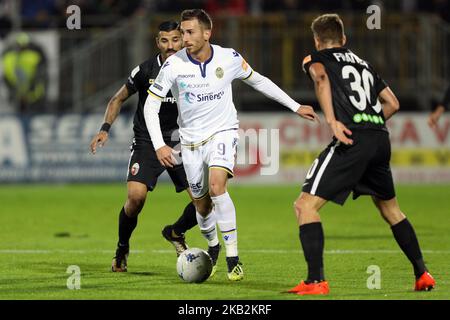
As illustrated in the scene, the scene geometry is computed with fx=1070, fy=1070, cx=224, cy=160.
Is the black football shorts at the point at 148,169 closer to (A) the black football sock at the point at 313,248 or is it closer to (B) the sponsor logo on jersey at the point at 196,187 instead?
(B) the sponsor logo on jersey at the point at 196,187

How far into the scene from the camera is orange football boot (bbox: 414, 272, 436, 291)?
8.80m

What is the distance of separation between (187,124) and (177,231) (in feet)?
5.36

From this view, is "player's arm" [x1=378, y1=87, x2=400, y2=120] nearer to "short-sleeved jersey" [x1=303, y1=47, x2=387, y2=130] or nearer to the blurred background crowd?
"short-sleeved jersey" [x1=303, y1=47, x2=387, y2=130]

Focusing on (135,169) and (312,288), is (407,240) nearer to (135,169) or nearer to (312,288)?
(312,288)

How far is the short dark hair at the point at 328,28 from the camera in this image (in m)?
8.60

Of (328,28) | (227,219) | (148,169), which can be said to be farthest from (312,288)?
(148,169)

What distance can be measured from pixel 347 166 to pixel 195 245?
17.0ft

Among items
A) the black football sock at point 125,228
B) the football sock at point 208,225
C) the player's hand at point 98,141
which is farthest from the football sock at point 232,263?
Result: the player's hand at point 98,141

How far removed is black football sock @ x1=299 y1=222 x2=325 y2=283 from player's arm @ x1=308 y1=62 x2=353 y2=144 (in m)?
0.74

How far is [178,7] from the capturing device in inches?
992

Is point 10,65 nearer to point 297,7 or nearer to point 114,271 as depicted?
point 297,7

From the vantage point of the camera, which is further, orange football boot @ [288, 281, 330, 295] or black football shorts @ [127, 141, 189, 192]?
black football shorts @ [127, 141, 189, 192]

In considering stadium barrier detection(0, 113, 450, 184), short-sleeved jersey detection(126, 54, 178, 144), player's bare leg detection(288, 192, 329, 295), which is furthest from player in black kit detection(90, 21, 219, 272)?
stadium barrier detection(0, 113, 450, 184)
